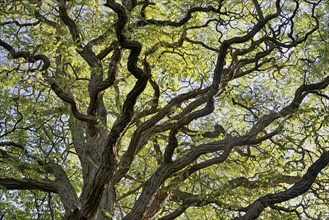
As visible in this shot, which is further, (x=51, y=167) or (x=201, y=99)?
(x=201, y=99)

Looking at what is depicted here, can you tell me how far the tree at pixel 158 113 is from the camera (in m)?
7.47

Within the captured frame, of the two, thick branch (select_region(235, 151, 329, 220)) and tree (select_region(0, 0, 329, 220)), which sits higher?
tree (select_region(0, 0, 329, 220))

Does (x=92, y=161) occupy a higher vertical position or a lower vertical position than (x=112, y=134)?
higher

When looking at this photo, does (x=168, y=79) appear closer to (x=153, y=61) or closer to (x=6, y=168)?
(x=153, y=61)

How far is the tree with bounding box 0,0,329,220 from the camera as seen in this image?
7.47m

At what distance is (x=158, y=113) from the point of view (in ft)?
27.1

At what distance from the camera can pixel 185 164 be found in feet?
25.8

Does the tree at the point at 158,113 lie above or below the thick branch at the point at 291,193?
above

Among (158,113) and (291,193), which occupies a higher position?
(158,113)

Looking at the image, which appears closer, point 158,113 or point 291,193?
point 291,193

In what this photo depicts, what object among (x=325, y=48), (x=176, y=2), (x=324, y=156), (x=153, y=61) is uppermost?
(x=176, y=2)

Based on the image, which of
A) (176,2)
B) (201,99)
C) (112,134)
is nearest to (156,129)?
(201,99)

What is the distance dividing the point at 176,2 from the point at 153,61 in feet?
4.90

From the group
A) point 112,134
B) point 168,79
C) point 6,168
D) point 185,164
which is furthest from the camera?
point 168,79
